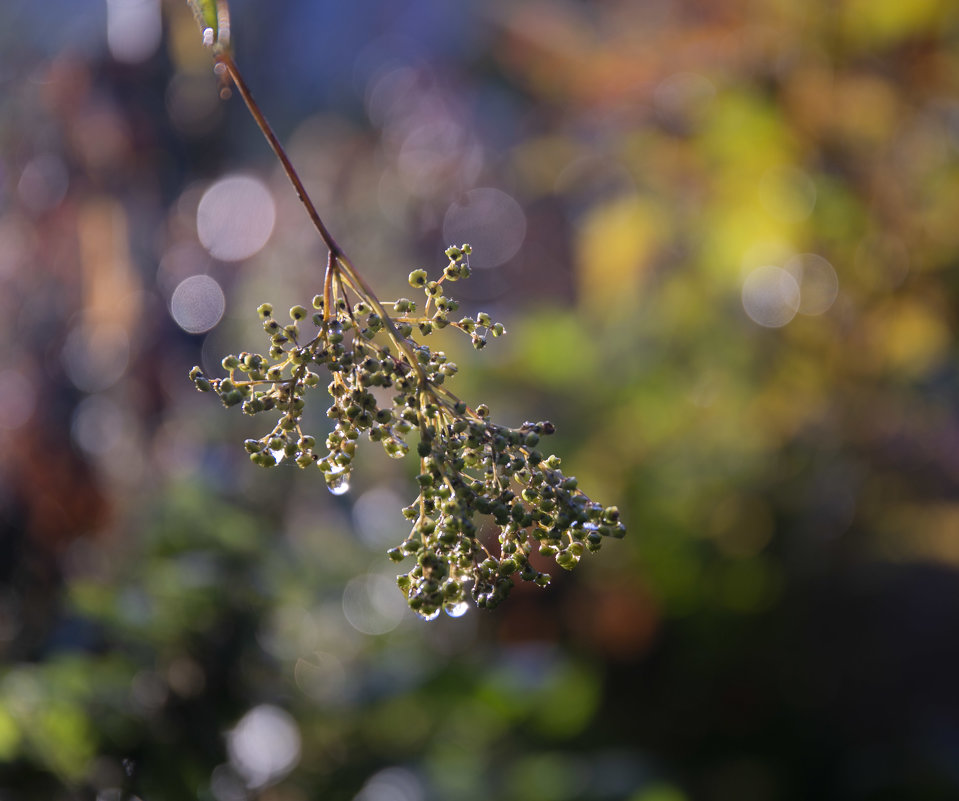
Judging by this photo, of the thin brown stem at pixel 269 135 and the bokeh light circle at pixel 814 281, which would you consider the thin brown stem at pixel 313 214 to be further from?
the bokeh light circle at pixel 814 281

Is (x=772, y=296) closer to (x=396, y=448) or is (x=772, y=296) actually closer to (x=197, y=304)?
(x=197, y=304)

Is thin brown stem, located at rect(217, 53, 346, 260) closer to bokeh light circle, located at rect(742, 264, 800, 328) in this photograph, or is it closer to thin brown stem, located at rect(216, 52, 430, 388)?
thin brown stem, located at rect(216, 52, 430, 388)

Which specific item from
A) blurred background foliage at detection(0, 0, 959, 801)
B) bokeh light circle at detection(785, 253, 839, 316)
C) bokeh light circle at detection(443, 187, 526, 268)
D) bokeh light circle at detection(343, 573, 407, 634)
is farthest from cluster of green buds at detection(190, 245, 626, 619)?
bokeh light circle at detection(443, 187, 526, 268)

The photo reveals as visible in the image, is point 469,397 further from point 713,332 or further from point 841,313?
point 841,313

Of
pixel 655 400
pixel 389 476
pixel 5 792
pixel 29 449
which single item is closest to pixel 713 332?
pixel 655 400

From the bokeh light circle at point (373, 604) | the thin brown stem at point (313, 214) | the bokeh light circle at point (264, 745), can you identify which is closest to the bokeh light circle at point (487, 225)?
the bokeh light circle at point (373, 604)

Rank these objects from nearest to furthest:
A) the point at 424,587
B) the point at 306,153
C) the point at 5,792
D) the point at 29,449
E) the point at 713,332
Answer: the point at 424,587, the point at 5,792, the point at 29,449, the point at 713,332, the point at 306,153

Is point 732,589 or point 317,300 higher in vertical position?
point 732,589
